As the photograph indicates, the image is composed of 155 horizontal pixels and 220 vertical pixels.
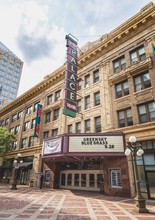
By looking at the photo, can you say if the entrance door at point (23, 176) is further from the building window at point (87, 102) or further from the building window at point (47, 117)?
the building window at point (87, 102)

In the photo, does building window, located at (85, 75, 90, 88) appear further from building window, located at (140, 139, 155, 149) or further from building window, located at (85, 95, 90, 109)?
building window, located at (140, 139, 155, 149)

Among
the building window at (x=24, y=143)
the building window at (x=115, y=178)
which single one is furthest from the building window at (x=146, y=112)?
the building window at (x=24, y=143)

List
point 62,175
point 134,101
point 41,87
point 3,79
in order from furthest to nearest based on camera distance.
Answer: point 3,79, point 41,87, point 62,175, point 134,101

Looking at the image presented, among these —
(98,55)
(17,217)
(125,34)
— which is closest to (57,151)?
(17,217)

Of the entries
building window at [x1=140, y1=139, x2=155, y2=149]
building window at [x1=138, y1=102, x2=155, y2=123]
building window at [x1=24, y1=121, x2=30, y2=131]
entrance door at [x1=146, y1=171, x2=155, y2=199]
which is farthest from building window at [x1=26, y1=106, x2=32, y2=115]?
entrance door at [x1=146, y1=171, x2=155, y2=199]

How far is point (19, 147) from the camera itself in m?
30.8

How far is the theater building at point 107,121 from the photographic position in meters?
15.4

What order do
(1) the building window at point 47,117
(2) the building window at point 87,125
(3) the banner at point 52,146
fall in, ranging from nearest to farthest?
(3) the banner at point 52,146 < (2) the building window at point 87,125 < (1) the building window at point 47,117

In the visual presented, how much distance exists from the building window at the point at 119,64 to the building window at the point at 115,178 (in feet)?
37.1

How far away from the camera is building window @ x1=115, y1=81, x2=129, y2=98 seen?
58.9ft

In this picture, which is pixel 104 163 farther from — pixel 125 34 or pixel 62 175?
pixel 125 34

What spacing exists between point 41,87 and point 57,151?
16580 mm

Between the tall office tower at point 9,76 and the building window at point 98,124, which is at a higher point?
the tall office tower at point 9,76

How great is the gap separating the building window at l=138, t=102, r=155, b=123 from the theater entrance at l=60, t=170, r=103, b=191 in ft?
26.0
